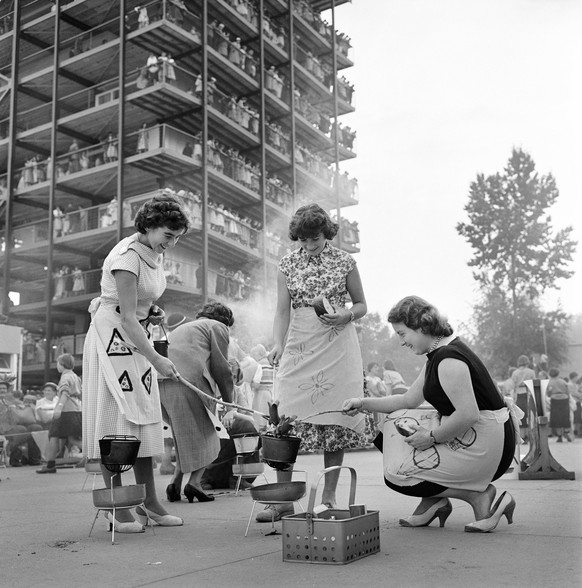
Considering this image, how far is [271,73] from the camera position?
3291cm

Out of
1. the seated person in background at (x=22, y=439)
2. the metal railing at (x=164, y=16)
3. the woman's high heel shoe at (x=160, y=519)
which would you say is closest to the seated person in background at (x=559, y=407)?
the seated person in background at (x=22, y=439)

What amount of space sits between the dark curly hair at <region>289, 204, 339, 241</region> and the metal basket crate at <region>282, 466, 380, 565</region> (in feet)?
5.94

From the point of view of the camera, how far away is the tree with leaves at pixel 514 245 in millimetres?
47969

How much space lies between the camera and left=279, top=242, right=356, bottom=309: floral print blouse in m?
4.60

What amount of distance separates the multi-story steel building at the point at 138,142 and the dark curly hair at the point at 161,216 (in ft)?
69.6

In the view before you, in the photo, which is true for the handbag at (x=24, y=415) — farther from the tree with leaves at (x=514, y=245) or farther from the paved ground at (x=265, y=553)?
the tree with leaves at (x=514, y=245)

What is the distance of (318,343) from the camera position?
4512 mm

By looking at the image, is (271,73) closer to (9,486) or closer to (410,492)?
(9,486)

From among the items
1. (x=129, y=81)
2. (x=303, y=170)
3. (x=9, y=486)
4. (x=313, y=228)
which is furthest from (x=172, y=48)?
(x=313, y=228)

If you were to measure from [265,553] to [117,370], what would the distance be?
1.36 metres

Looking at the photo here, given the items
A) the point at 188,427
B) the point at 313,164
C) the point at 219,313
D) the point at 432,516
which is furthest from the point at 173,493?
the point at 313,164

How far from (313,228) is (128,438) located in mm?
1583

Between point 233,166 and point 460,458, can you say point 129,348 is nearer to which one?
point 460,458

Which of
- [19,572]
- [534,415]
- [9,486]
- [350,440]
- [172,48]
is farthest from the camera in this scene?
[172,48]
